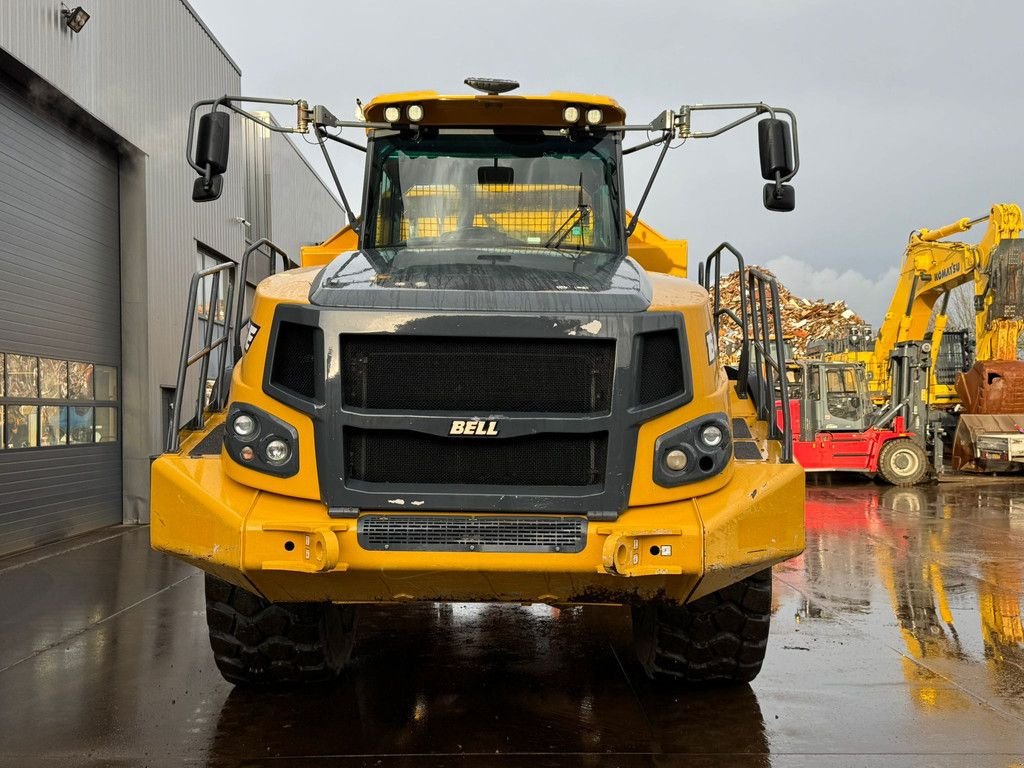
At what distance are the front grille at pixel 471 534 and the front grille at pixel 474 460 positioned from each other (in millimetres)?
166

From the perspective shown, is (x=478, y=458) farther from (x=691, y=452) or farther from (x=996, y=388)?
(x=996, y=388)

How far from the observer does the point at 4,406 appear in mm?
10945

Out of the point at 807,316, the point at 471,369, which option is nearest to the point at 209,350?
the point at 471,369

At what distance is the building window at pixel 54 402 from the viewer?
11133mm

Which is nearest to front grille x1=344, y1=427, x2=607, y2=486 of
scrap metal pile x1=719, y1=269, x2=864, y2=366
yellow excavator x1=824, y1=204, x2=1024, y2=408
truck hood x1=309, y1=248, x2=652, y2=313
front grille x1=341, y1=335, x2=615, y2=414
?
front grille x1=341, y1=335, x2=615, y2=414

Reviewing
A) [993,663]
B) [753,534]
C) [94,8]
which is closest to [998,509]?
[993,663]

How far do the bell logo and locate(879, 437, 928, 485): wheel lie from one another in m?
17.4

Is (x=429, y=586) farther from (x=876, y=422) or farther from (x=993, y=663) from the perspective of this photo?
(x=876, y=422)

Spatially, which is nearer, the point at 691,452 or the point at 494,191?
the point at 691,452

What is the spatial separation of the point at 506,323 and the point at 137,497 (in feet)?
37.7

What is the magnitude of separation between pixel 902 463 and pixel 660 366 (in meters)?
17.2

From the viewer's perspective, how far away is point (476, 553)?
404cm

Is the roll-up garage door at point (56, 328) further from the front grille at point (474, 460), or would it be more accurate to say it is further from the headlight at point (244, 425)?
the front grille at point (474, 460)

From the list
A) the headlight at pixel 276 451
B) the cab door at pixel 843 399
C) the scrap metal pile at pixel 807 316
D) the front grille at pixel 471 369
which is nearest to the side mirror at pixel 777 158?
the front grille at pixel 471 369
